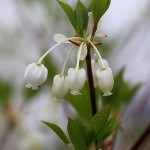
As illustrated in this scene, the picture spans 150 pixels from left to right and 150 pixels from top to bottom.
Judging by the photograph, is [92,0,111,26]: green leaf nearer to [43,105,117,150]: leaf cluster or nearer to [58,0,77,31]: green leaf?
[58,0,77,31]: green leaf

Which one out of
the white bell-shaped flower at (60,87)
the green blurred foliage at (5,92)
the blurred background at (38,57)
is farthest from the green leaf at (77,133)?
the green blurred foliage at (5,92)

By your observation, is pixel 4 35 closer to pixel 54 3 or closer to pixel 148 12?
pixel 54 3

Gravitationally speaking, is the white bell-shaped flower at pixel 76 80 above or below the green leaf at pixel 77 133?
above

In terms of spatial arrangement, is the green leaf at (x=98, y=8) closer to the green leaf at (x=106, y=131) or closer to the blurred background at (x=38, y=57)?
the green leaf at (x=106, y=131)

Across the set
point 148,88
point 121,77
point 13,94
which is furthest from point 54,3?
point 121,77

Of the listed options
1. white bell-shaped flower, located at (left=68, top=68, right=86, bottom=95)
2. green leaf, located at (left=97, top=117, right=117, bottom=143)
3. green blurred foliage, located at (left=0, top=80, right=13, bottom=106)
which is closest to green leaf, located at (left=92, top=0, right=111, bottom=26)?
white bell-shaped flower, located at (left=68, top=68, right=86, bottom=95)

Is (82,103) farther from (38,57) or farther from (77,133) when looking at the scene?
(38,57)
